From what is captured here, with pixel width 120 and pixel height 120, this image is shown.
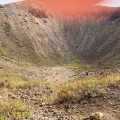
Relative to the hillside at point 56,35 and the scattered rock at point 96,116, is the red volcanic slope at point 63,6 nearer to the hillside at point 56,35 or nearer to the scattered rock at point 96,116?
the hillside at point 56,35

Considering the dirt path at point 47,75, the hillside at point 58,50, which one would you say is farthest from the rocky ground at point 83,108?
the dirt path at point 47,75

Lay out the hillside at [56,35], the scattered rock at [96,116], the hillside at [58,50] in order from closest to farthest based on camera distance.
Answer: the scattered rock at [96,116]
the hillside at [58,50]
the hillside at [56,35]

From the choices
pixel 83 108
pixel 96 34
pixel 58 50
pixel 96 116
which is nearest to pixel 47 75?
pixel 58 50

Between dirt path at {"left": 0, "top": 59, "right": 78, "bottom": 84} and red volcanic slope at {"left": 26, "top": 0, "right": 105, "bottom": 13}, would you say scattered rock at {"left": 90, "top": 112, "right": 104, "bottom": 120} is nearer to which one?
dirt path at {"left": 0, "top": 59, "right": 78, "bottom": 84}

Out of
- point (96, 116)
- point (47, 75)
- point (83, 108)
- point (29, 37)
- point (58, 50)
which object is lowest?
point (96, 116)

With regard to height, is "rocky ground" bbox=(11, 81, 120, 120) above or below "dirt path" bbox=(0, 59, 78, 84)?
below

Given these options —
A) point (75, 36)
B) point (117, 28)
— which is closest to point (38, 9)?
point (75, 36)

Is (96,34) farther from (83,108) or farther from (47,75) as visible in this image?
(83,108)

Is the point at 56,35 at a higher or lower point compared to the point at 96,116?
higher

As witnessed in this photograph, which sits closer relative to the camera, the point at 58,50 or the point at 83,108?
the point at 83,108

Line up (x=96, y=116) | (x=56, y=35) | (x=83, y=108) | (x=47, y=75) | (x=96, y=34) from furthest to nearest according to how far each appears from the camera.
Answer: (x=96, y=34) → (x=56, y=35) → (x=47, y=75) → (x=83, y=108) → (x=96, y=116)

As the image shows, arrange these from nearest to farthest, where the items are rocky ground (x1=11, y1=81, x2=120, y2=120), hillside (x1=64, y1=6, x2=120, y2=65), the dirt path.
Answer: rocky ground (x1=11, y1=81, x2=120, y2=120) < the dirt path < hillside (x1=64, y1=6, x2=120, y2=65)

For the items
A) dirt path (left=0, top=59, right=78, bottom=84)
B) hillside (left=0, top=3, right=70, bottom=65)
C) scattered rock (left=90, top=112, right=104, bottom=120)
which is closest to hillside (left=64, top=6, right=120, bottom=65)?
hillside (left=0, top=3, right=70, bottom=65)

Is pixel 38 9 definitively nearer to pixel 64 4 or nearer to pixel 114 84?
pixel 64 4
